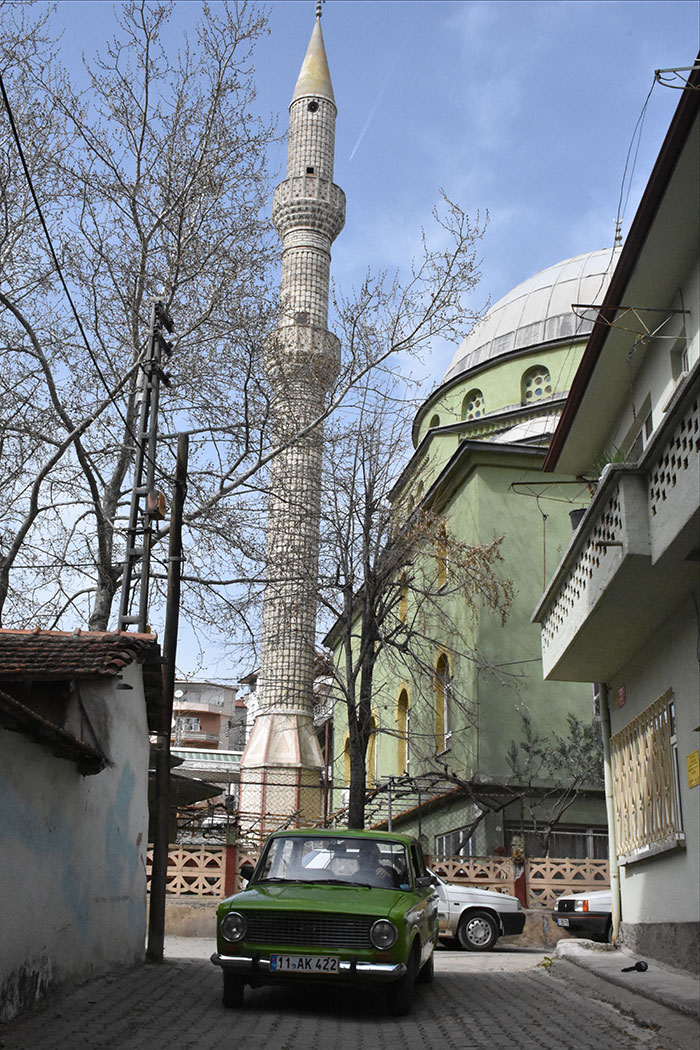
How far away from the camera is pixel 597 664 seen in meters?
12.8

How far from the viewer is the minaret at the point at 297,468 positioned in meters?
18.5

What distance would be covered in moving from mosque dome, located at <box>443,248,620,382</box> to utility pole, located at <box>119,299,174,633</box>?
57.3 feet

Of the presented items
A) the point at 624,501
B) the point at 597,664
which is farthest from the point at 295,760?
the point at 624,501

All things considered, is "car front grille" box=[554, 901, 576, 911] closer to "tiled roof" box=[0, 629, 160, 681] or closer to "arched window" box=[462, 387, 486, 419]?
"tiled roof" box=[0, 629, 160, 681]

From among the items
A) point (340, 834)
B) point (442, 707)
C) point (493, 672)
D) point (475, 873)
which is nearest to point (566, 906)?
point (475, 873)

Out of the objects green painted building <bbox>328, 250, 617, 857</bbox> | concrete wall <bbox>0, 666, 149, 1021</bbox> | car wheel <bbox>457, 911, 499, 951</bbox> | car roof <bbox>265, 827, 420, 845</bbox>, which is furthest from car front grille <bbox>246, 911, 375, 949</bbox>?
green painted building <bbox>328, 250, 617, 857</bbox>

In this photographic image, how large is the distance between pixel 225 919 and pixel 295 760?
76.0 feet

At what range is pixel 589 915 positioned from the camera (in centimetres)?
1520

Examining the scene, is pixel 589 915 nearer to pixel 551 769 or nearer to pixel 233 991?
pixel 551 769

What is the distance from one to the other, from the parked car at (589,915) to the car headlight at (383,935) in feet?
26.1

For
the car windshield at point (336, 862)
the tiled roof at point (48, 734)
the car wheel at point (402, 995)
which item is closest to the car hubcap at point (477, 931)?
the car windshield at point (336, 862)

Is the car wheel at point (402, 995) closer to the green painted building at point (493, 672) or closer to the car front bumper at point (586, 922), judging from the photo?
the car front bumper at point (586, 922)

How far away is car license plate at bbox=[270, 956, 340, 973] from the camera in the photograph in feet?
26.4

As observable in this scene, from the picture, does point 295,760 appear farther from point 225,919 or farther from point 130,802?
point 225,919
